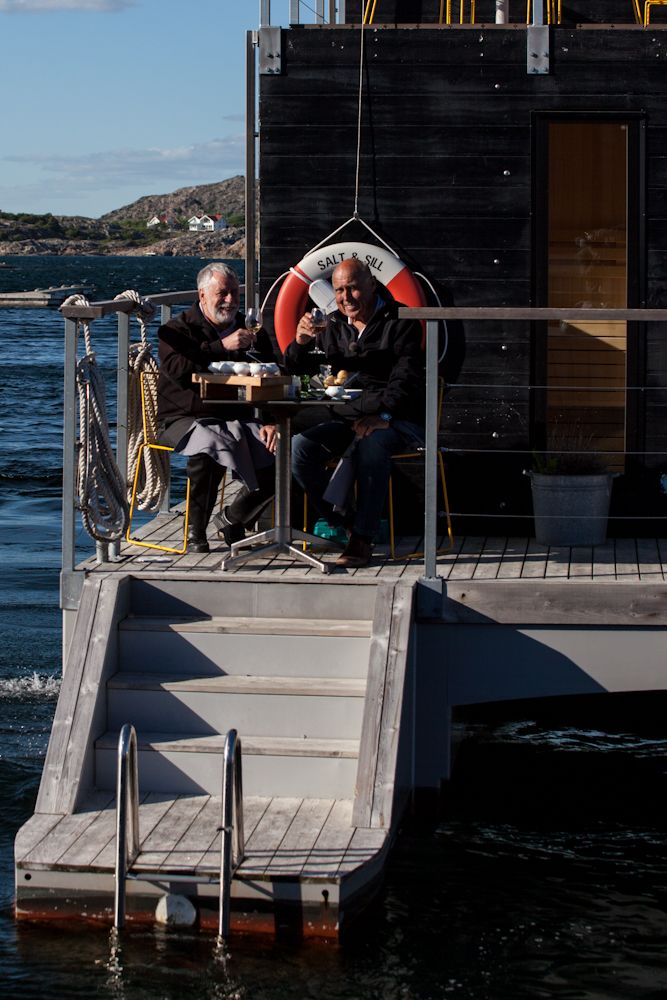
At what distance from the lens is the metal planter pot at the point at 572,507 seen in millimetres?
6223

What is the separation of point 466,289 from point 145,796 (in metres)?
2.63

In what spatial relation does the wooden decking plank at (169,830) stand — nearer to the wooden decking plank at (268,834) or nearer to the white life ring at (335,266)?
the wooden decking plank at (268,834)

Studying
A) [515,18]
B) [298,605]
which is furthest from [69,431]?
[515,18]

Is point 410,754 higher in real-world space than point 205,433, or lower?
lower

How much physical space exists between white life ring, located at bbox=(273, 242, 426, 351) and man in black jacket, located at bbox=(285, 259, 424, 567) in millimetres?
175

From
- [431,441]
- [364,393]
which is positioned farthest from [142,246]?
[431,441]

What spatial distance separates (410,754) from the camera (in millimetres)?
5488

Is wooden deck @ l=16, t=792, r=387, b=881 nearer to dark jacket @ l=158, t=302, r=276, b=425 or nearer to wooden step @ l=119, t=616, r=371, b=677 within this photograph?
wooden step @ l=119, t=616, r=371, b=677

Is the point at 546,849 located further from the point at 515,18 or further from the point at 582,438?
the point at 515,18

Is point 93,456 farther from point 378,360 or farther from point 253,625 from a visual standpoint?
point 378,360

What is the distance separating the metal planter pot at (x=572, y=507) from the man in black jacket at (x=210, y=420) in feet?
3.59

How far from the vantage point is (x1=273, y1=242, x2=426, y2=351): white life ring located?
6430 mm

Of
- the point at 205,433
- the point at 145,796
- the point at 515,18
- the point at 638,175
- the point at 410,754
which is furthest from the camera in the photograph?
the point at 515,18

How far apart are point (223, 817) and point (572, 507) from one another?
2.45 m
